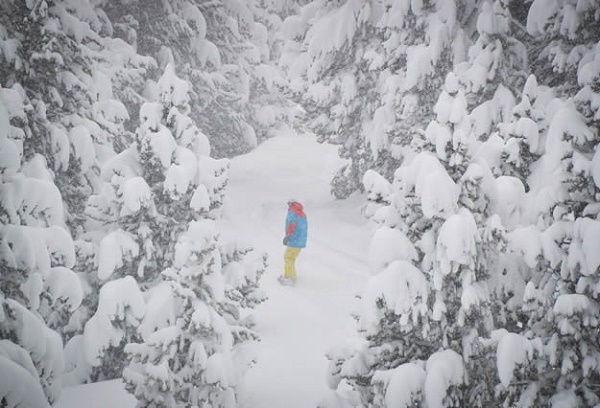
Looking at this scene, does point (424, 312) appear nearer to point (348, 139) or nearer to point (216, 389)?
point (216, 389)

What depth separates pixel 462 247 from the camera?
3.87 meters

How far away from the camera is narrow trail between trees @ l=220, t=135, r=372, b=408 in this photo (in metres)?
6.62

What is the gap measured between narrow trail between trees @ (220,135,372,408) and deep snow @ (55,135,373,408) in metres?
0.02

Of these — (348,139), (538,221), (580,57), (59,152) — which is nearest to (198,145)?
(59,152)

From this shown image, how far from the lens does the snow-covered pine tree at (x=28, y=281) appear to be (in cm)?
350

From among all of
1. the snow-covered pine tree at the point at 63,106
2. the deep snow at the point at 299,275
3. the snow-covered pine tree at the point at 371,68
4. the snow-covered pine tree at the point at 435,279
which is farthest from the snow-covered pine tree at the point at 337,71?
the snow-covered pine tree at the point at 435,279

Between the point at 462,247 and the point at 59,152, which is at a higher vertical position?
the point at 59,152

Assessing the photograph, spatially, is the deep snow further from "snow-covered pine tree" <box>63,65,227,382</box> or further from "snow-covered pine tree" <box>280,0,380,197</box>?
"snow-covered pine tree" <box>280,0,380,197</box>

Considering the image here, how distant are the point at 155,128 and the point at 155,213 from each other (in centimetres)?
123

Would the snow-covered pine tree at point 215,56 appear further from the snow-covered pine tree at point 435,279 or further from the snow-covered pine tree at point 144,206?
the snow-covered pine tree at point 435,279

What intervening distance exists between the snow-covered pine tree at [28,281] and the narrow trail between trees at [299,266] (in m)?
2.16

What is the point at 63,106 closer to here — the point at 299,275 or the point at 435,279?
the point at 299,275

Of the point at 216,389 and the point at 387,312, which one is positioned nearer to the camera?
the point at 387,312

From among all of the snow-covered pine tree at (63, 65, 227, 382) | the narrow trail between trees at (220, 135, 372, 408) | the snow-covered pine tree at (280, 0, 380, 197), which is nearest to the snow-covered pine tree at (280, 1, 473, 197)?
the snow-covered pine tree at (280, 0, 380, 197)
